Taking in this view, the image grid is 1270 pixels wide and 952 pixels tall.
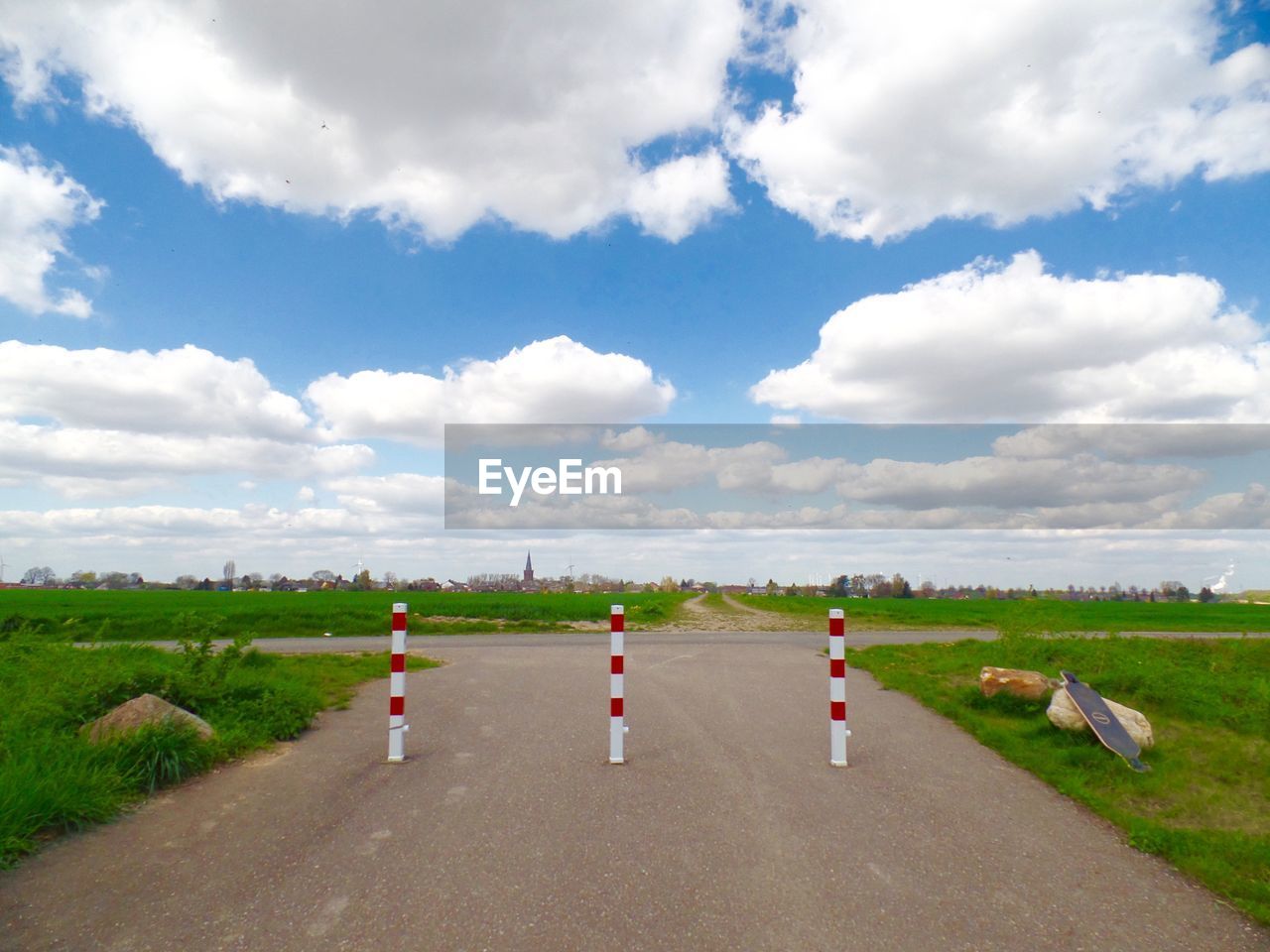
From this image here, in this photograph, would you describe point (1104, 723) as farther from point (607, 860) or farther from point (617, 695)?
point (607, 860)

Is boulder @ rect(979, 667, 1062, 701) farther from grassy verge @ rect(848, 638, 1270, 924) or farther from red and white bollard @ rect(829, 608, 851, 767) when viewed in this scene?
red and white bollard @ rect(829, 608, 851, 767)

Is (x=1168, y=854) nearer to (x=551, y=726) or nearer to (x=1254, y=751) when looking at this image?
(x=1254, y=751)

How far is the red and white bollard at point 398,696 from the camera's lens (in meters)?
6.45

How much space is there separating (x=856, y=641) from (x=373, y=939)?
19108 mm

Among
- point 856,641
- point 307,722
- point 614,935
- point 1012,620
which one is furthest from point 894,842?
point 856,641

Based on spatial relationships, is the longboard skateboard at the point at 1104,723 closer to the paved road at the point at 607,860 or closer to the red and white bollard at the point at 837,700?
the paved road at the point at 607,860

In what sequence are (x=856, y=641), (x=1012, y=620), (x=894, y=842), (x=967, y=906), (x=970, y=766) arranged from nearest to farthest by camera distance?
(x=967, y=906), (x=894, y=842), (x=970, y=766), (x=1012, y=620), (x=856, y=641)

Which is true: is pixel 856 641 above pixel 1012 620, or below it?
below

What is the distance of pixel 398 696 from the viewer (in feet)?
21.9

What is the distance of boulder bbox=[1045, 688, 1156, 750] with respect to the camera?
270 inches

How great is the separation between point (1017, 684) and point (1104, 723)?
2007 mm

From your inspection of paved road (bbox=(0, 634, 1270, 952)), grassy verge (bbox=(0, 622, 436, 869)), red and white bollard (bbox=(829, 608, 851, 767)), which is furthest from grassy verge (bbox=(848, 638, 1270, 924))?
grassy verge (bbox=(0, 622, 436, 869))

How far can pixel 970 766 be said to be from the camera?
6566 mm

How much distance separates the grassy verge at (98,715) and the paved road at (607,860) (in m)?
0.26
